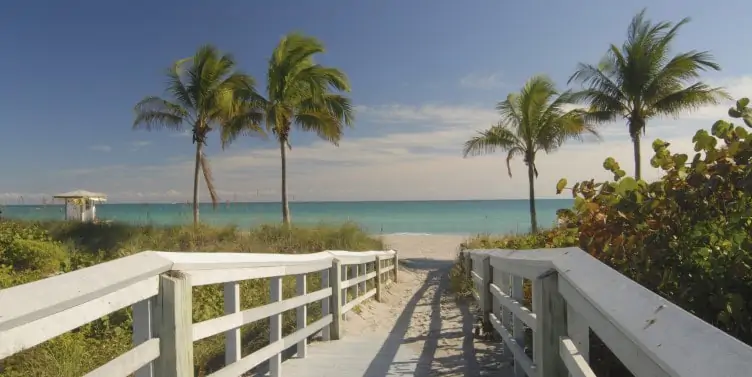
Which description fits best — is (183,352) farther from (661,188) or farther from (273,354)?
(661,188)

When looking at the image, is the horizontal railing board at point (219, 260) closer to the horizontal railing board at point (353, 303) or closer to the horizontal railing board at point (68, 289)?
the horizontal railing board at point (68, 289)

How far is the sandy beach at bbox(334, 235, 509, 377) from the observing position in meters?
4.66

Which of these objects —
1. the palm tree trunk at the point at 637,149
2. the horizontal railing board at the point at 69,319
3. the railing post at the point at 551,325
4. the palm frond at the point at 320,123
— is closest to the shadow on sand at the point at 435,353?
the railing post at the point at 551,325

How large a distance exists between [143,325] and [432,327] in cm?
483

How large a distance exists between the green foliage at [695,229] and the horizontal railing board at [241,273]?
2.09 metres

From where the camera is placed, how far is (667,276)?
2.50 meters

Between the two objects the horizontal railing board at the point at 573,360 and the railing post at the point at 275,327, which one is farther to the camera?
the railing post at the point at 275,327

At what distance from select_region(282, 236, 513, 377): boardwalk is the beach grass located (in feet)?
2.70

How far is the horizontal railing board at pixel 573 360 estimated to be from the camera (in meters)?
1.82

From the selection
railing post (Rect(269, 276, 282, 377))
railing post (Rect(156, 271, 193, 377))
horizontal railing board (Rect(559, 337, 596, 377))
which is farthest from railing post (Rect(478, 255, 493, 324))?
railing post (Rect(156, 271, 193, 377))

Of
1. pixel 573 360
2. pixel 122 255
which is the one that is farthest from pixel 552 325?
pixel 122 255

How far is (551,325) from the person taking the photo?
2.43 meters

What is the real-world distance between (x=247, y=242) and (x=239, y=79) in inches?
321

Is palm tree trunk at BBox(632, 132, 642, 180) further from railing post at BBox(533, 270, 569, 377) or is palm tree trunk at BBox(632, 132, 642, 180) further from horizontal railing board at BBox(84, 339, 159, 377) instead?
horizontal railing board at BBox(84, 339, 159, 377)
